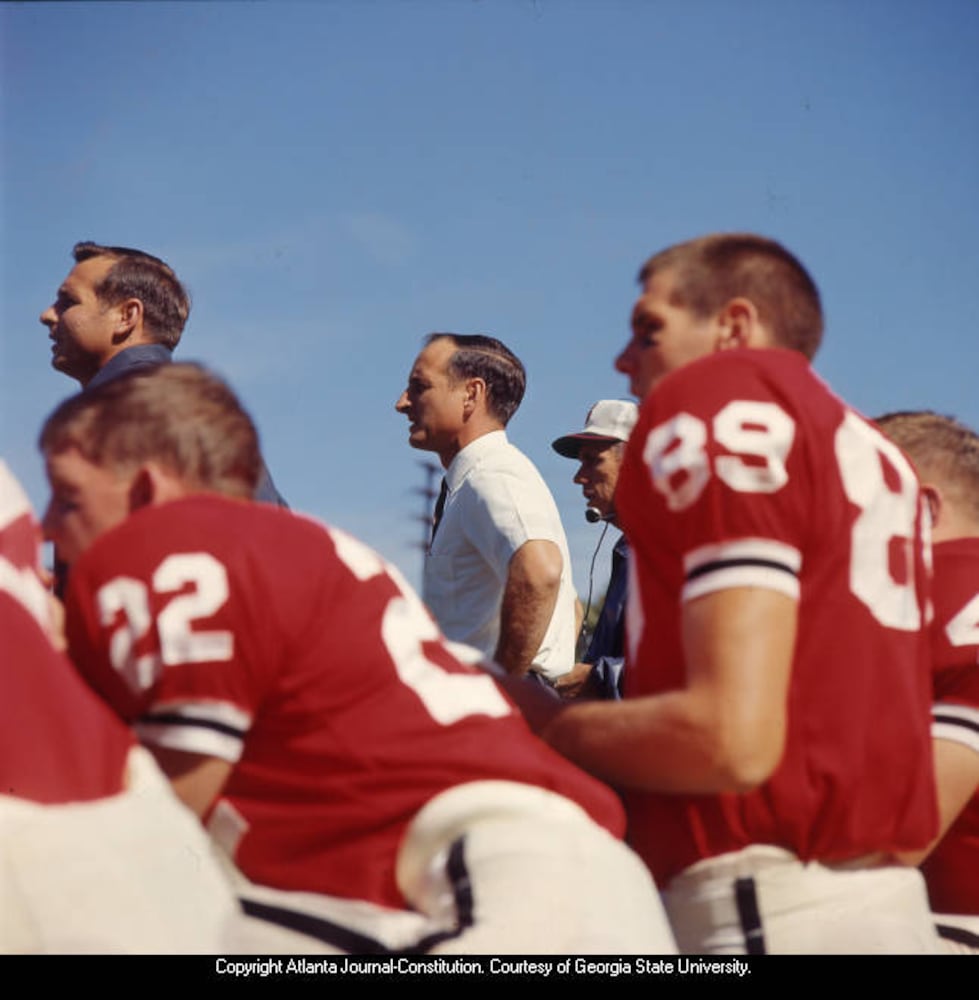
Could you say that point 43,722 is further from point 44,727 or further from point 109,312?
point 109,312

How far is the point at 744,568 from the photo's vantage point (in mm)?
2404

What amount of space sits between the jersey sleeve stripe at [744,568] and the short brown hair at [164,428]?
78 centimetres

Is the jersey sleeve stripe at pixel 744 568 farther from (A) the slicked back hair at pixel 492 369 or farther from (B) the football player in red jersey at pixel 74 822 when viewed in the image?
(A) the slicked back hair at pixel 492 369

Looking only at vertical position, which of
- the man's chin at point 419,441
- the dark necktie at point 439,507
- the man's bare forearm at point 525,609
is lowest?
the man's bare forearm at point 525,609

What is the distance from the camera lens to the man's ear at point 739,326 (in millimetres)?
2744

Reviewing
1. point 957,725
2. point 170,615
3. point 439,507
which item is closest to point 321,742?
point 170,615

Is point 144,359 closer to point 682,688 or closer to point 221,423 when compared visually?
point 221,423

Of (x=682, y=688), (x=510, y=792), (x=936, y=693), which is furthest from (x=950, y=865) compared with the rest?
(x=510, y=792)

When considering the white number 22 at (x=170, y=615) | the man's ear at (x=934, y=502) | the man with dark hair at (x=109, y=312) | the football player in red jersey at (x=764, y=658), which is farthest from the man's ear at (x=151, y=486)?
the man with dark hair at (x=109, y=312)

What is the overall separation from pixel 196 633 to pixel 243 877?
0.42 metres

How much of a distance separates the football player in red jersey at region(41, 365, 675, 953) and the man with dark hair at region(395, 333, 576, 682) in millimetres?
3287

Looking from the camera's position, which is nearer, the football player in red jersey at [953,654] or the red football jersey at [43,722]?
the red football jersey at [43,722]

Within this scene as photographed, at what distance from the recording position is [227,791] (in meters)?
2.35

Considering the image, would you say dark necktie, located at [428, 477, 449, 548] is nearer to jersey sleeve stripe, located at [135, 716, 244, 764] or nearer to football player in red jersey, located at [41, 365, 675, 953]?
football player in red jersey, located at [41, 365, 675, 953]
